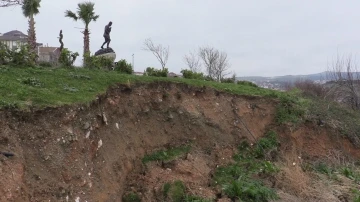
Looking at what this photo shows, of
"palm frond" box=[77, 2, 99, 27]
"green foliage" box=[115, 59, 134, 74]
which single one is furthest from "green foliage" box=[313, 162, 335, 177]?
"palm frond" box=[77, 2, 99, 27]

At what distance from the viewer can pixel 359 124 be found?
51.4 feet

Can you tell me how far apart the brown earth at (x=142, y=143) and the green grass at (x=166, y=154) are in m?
0.19

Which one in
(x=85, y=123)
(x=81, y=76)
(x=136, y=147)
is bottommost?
(x=136, y=147)

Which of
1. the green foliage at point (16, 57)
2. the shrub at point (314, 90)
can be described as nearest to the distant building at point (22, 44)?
the green foliage at point (16, 57)

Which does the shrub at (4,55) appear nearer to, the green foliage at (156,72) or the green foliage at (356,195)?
the green foliage at (156,72)

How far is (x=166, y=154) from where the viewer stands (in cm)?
1122

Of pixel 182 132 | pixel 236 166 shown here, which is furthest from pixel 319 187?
pixel 182 132

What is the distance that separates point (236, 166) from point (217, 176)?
3.03 feet

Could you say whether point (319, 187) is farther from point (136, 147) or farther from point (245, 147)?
point (136, 147)

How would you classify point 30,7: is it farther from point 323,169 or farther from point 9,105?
point 323,169

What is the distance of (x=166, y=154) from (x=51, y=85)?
11.1ft

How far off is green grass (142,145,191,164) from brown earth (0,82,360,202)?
0.62 ft

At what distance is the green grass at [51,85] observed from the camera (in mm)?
8375

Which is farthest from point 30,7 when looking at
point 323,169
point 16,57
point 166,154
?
point 323,169
